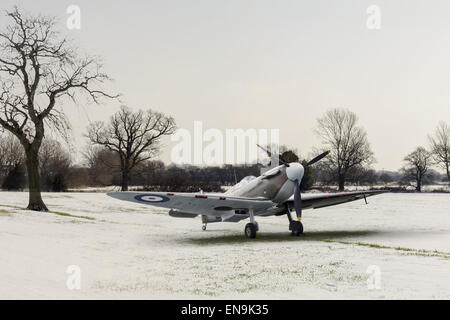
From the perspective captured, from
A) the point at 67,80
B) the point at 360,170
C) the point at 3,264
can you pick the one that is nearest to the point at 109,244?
the point at 3,264

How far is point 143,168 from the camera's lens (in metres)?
75.0

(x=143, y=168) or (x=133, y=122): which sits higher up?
(x=133, y=122)

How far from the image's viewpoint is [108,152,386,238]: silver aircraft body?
16908mm

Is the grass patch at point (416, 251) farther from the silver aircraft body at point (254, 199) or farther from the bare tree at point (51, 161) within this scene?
the bare tree at point (51, 161)

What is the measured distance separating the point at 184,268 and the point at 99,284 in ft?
8.49

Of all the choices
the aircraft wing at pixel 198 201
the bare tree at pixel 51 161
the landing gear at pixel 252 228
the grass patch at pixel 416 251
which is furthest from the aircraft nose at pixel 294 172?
the bare tree at pixel 51 161

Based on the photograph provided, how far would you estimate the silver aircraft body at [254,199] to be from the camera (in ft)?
55.5

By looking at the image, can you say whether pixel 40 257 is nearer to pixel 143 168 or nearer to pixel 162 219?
pixel 162 219

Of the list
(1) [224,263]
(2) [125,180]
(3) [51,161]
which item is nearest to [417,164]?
(2) [125,180]

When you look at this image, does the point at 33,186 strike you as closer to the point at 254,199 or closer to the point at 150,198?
the point at 150,198

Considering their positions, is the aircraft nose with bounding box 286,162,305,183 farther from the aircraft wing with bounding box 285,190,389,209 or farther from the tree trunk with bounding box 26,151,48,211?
the tree trunk with bounding box 26,151,48,211

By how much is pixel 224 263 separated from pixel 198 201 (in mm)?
4606

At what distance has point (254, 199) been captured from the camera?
59.3 ft

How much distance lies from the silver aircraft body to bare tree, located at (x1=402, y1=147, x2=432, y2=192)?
3258 inches
